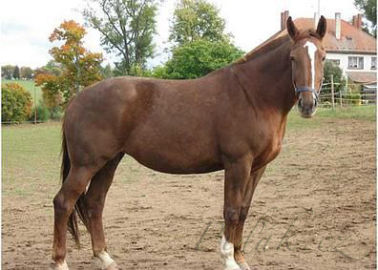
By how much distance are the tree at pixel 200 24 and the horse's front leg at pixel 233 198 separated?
4098 centimetres

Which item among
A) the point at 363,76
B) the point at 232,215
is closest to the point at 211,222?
the point at 232,215

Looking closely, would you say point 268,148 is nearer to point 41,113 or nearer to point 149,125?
point 149,125

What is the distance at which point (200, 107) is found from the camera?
4.37m

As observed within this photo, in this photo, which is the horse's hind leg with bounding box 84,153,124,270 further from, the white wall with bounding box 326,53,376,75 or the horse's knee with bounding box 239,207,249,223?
the white wall with bounding box 326,53,376,75

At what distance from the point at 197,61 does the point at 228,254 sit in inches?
1026

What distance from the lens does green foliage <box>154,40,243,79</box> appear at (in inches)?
1168

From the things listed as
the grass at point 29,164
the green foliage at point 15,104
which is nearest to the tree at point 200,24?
the green foliage at point 15,104

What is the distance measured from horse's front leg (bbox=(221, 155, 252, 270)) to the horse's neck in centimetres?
58

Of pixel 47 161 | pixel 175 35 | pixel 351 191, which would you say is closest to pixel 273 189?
pixel 351 191

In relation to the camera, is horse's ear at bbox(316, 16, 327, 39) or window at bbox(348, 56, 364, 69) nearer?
horse's ear at bbox(316, 16, 327, 39)

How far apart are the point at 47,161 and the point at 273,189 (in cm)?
670

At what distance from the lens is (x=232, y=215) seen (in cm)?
431

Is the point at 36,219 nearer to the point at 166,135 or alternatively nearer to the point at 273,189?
the point at 166,135

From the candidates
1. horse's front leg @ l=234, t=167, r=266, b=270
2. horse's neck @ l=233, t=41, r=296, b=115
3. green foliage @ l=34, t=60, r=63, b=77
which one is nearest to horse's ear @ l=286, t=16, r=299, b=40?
horse's neck @ l=233, t=41, r=296, b=115
